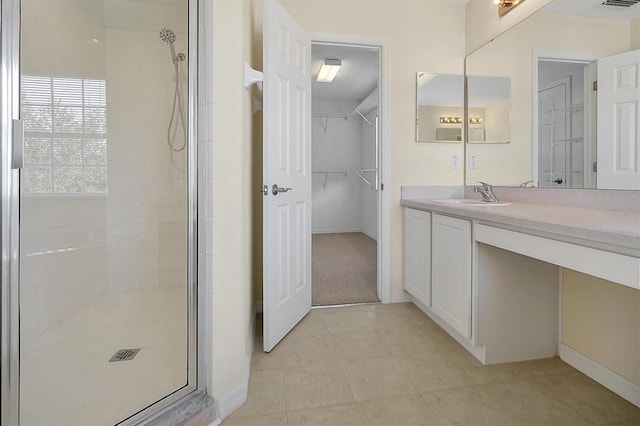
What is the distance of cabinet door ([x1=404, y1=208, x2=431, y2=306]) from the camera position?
6.63 feet

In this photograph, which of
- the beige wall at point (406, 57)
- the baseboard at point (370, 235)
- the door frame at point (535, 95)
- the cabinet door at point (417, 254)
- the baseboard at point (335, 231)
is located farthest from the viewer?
the baseboard at point (335, 231)

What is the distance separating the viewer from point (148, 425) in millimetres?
1017

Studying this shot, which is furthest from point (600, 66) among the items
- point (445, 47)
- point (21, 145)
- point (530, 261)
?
point (21, 145)

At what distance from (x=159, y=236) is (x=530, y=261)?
8.13ft

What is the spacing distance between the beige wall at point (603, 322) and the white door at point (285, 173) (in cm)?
156

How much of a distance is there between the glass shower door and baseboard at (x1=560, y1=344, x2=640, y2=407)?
1.92m

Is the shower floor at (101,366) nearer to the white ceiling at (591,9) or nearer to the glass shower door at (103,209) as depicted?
the glass shower door at (103,209)

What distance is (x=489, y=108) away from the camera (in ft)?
7.38

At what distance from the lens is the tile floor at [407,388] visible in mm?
1203

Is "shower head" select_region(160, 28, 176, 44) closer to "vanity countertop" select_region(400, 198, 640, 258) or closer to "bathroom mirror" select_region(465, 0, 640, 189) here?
"vanity countertop" select_region(400, 198, 640, 258)

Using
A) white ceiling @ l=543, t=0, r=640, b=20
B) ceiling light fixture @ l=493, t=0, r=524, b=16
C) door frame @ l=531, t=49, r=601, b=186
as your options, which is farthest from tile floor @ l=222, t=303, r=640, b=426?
ceiling light fixture @ l=493, t=0, r=524, b=16

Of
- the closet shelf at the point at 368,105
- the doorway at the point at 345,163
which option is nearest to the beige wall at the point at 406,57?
the doorway at the point at 345,163

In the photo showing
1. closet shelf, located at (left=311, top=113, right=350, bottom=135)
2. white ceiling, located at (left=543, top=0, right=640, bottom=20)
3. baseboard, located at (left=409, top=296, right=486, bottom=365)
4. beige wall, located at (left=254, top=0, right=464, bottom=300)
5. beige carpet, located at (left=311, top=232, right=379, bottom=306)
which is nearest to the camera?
white ceiling, located at (left=543, top=0, right=640, bottom=20)

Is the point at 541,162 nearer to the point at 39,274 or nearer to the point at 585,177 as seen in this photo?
the point at 585,177
